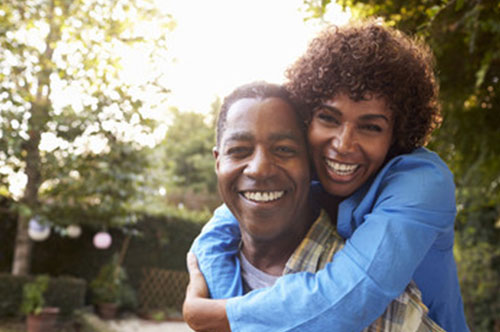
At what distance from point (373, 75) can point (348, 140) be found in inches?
8.3

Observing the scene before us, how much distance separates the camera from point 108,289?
13.8 m

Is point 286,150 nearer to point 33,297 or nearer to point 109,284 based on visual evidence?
point 33,297

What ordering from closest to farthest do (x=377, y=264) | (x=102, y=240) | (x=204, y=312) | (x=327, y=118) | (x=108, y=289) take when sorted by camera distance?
(x=377, y=264) → (x=204, y=312) → (x=327, y=118) → (x=102, y=240) → (x=108, y=289)

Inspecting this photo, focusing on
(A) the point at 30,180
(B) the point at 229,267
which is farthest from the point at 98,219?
(B) the point at 229,267

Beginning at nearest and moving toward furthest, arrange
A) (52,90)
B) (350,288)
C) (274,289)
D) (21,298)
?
(350,288) → (274,289) → (52,90) → (21,298)

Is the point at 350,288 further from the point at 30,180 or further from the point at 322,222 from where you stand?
the point at 30,180

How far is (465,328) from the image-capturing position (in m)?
1.63

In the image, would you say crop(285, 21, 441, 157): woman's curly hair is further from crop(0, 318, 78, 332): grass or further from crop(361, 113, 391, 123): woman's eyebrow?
crop(0, 318, 78, 332): grass

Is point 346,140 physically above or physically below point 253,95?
below

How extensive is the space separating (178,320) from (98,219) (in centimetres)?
473

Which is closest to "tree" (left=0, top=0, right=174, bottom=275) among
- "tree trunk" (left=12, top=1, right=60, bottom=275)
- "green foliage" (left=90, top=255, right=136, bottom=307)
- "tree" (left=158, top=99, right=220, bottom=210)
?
"tree trunk" (left=12, top=1, right=60, bottom=275)

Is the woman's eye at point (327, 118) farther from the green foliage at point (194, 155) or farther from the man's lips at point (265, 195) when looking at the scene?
the green foliage at point (194, 155)

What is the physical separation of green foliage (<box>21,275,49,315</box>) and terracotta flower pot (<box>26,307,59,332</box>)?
131 millimetres

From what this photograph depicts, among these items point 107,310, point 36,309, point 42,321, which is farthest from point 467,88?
point 107,310
